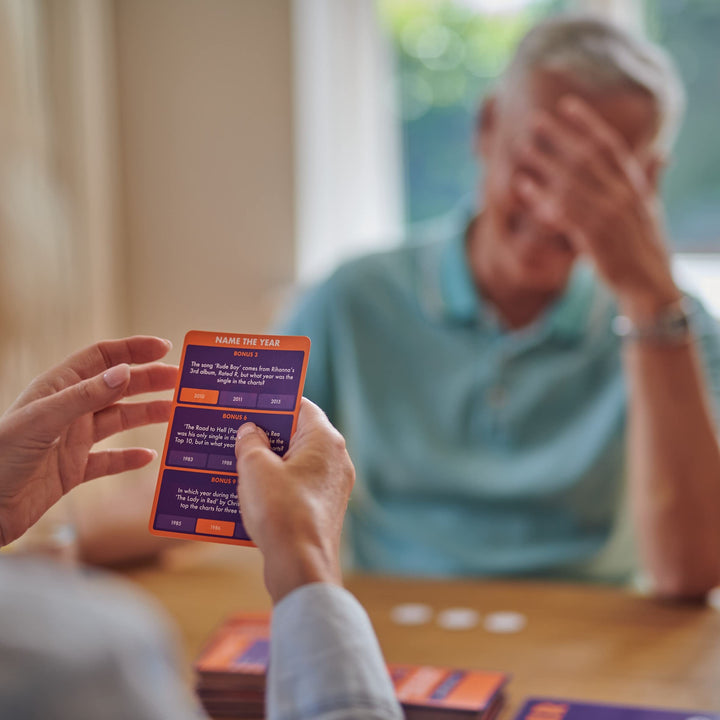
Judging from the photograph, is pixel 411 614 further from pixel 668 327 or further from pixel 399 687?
pixel 668 327

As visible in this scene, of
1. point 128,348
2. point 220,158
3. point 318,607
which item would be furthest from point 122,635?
point 220,158

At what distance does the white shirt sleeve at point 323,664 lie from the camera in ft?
1.53

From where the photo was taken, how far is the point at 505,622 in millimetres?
1041

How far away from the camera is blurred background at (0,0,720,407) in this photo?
8.48 ft

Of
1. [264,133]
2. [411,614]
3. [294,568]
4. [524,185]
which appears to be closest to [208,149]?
[264,133]

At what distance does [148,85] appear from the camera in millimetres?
2717

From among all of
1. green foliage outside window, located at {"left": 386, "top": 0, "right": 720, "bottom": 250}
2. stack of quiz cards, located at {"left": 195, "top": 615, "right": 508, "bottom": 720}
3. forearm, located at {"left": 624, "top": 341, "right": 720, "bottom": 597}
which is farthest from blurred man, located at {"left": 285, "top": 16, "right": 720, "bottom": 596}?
green foliage outside window, located at {"left": 386, "top": 0, "right": 720, "bottom": 250}

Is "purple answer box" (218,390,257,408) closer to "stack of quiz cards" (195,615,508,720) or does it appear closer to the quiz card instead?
the quiz card

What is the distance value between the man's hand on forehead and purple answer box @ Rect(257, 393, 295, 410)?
0.79 m

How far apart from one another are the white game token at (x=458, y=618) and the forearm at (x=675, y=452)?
0.90 ft

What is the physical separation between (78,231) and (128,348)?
2.16m

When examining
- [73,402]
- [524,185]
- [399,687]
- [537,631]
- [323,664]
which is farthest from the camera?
[524,185]

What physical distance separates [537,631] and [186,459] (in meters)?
0.59

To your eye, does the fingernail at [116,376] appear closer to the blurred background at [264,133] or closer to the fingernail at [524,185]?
the fingernail at [524,185]
